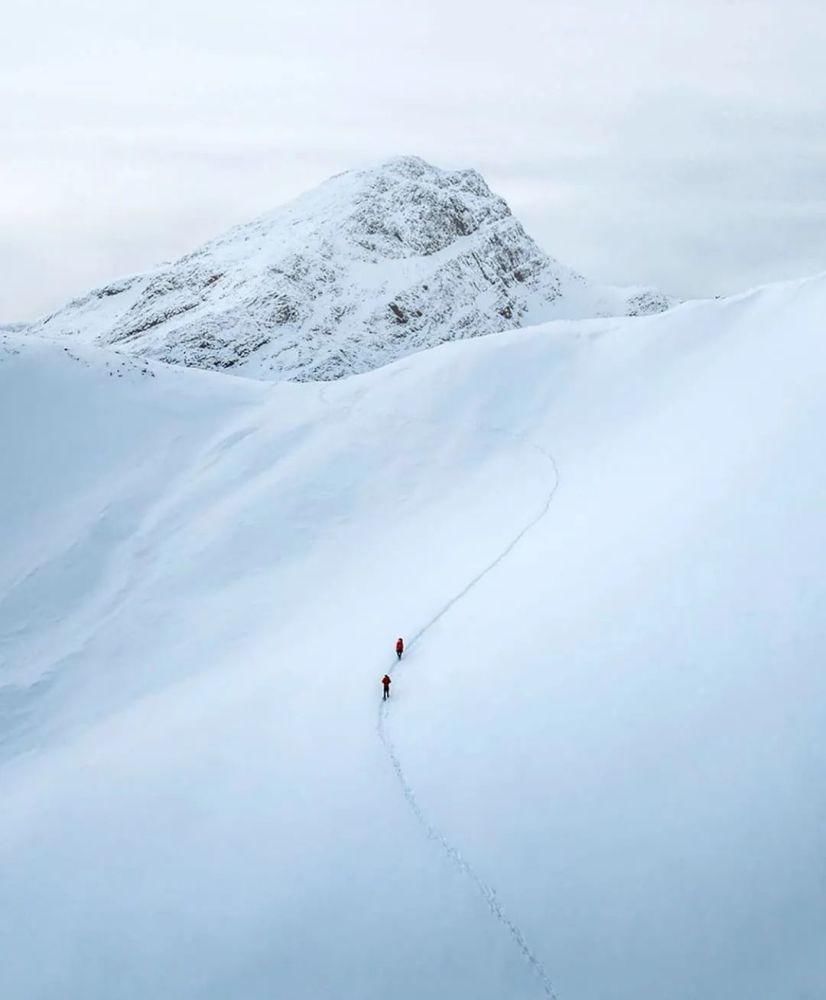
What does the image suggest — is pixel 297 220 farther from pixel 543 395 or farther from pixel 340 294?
pixel 543 395

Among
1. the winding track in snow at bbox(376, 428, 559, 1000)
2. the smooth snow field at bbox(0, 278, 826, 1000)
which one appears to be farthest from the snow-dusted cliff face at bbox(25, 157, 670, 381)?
the winding track in snow at bbox(376, 428, 559, 1000)

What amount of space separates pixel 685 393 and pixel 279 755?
769 inches

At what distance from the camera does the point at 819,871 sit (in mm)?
10594

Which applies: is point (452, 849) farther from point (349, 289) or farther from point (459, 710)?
point (349, 289)

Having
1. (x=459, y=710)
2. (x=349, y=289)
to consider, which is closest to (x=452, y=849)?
(x=459, y=710)

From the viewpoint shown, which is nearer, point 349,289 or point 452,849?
point 452,849

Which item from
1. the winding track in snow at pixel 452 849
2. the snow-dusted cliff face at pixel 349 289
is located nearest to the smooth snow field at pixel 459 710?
the winding track in snow at pixel 452 849

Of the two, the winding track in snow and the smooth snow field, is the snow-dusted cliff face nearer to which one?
the smooth snow field

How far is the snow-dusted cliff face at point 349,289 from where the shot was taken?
116750 mm

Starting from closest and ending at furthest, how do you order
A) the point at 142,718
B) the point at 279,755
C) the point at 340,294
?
the point at 279,755, the point at 142,718, the point at 340,294

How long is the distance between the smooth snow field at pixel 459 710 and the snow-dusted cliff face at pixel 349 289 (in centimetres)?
8632

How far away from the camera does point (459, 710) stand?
48.9ft

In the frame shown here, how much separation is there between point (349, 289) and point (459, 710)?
125589mm

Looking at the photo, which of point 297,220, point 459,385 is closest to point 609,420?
point 459,385
